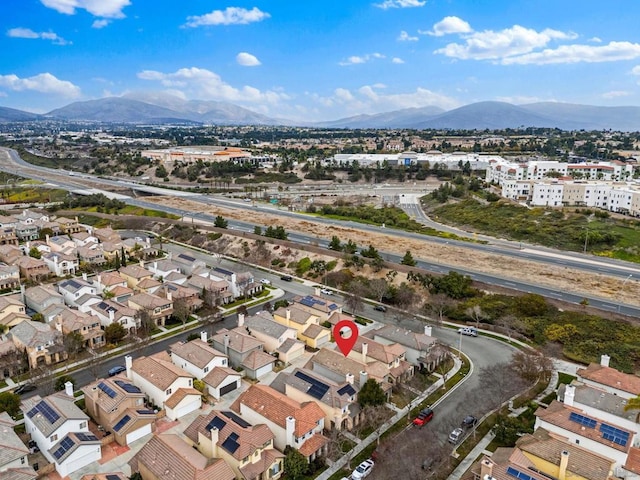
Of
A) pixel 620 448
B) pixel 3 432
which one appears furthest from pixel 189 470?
pixel 620 448

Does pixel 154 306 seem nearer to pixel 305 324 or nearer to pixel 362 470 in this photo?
pixel 305 324

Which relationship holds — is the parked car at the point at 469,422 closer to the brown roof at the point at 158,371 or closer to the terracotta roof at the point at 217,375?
the terracotta roof at the point at 217,375

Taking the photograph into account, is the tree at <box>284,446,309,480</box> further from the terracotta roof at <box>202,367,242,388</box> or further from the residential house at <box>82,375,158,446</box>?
the residential house at <box>82,375,158,446</box>

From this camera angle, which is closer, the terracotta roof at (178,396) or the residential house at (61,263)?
the terracotta roof at (178,396)

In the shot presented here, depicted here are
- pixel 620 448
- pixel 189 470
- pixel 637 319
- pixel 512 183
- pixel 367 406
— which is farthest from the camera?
pixel 512 183

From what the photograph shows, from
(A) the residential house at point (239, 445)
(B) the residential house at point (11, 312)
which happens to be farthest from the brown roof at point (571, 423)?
(B) the residential house at point (11, 312)

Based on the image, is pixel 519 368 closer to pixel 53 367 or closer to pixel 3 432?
pixel 3 432
